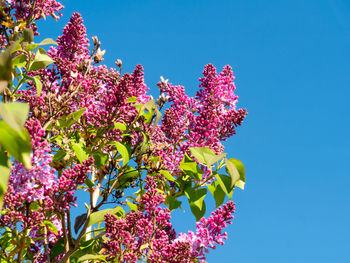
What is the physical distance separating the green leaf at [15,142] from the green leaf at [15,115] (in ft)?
0.19

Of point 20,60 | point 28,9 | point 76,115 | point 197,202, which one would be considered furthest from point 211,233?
point 28,9

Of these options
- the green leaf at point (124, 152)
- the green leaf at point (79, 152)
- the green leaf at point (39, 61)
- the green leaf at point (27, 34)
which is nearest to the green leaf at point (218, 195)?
the green leaf at point (124, 152)

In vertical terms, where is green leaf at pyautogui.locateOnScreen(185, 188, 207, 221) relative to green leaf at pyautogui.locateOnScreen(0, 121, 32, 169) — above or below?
above

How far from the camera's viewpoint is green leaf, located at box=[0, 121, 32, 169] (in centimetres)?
115

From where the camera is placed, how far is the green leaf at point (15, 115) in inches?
42.2

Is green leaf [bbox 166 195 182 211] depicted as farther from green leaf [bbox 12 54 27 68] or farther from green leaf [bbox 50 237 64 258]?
green leaf [bbox 12 54 27 68]

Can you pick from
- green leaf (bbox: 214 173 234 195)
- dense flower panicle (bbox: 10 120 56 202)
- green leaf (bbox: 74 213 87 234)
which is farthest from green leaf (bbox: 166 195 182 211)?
dense flower panicle (bbox: 10 120 56 202)

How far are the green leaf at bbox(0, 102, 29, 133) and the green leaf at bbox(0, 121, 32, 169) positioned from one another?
2.3 inches

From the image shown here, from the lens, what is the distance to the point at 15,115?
1087 mm

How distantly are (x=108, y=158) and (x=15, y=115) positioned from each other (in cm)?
196

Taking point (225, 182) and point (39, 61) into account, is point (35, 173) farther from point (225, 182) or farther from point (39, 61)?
point (225, 182)

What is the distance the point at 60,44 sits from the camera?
3.12 meters

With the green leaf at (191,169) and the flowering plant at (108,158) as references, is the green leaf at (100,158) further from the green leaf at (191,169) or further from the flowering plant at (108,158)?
the green leaf at (191,169)

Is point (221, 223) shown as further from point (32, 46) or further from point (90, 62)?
point (32, 46)
